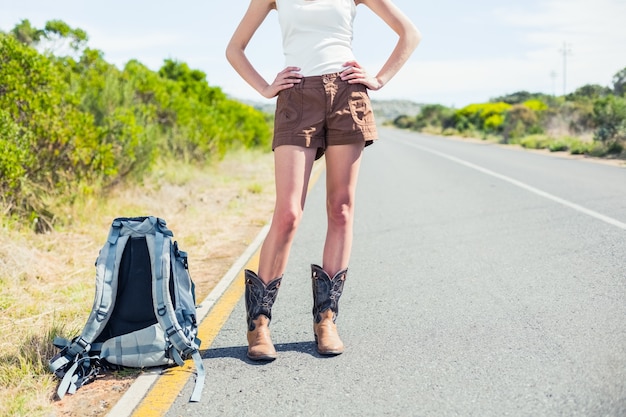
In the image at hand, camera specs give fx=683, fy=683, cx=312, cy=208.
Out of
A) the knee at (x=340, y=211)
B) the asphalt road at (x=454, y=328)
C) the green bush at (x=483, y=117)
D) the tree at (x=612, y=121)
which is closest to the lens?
the asphalt road at (x=454, y=328)

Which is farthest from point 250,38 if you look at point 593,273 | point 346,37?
point 593,273

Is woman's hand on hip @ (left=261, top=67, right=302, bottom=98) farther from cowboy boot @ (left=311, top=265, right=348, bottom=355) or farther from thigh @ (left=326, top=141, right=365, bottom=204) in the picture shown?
cowboy boot @ (left=311, top=265, right=348, bottom=355)

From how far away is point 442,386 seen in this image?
3166 mm

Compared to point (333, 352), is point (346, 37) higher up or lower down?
higher up

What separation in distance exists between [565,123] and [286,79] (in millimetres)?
35510

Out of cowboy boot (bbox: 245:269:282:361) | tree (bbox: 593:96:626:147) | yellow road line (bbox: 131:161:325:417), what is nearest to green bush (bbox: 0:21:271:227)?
yellow road line (bbox: 131:161:325:417)

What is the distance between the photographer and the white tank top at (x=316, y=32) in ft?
11.2

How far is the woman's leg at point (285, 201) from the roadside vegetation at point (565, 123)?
58.4ft

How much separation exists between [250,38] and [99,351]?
5.99 feet

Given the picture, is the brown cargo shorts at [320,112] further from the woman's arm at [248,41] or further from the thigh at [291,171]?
the woman's arm at [248,41]

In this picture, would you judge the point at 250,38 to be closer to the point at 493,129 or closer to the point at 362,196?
the point at 362,196

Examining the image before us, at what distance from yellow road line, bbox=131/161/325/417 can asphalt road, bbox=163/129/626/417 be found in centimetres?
6

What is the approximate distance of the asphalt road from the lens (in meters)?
3.02

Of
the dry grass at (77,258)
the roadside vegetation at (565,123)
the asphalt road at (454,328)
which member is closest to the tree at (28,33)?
the dry grass at (77,258)
